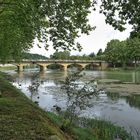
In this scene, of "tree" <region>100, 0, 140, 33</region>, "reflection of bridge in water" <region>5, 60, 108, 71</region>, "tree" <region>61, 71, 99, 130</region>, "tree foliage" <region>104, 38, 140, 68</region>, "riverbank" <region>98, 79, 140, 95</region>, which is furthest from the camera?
"reflection of bridge in water" <region>5, 60, 108, 71</region>

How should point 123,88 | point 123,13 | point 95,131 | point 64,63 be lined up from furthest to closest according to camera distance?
point 64,63
point 123,88
point 95,131
point 123,13

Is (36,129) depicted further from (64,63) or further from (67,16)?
(64,63)

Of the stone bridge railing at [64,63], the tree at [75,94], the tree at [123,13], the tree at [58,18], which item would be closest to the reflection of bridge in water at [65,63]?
the stone bridge railing at [64,63]

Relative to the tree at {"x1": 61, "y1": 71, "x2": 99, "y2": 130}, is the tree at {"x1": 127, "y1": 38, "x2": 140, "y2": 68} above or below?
above

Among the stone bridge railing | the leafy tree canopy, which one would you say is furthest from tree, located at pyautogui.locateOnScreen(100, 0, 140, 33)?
the stone bridge railing

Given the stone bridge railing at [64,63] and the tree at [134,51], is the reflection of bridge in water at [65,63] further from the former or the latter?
the tree at [134,51]

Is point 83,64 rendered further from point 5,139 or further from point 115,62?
point 5,139

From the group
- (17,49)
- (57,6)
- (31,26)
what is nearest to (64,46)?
(31,26)

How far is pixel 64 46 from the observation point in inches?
590

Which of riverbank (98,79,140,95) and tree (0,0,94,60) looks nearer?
tree (0,0,94,60)

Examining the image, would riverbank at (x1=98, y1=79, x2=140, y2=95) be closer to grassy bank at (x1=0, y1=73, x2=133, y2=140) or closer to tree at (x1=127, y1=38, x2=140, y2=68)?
grassy bank at (x1=0, y1=73, x2=133, y2=140)

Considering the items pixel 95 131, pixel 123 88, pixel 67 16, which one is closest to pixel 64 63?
pixel 123 88

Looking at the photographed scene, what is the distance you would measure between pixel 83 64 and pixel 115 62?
488 inches

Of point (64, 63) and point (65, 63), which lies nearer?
point (65, 63)
